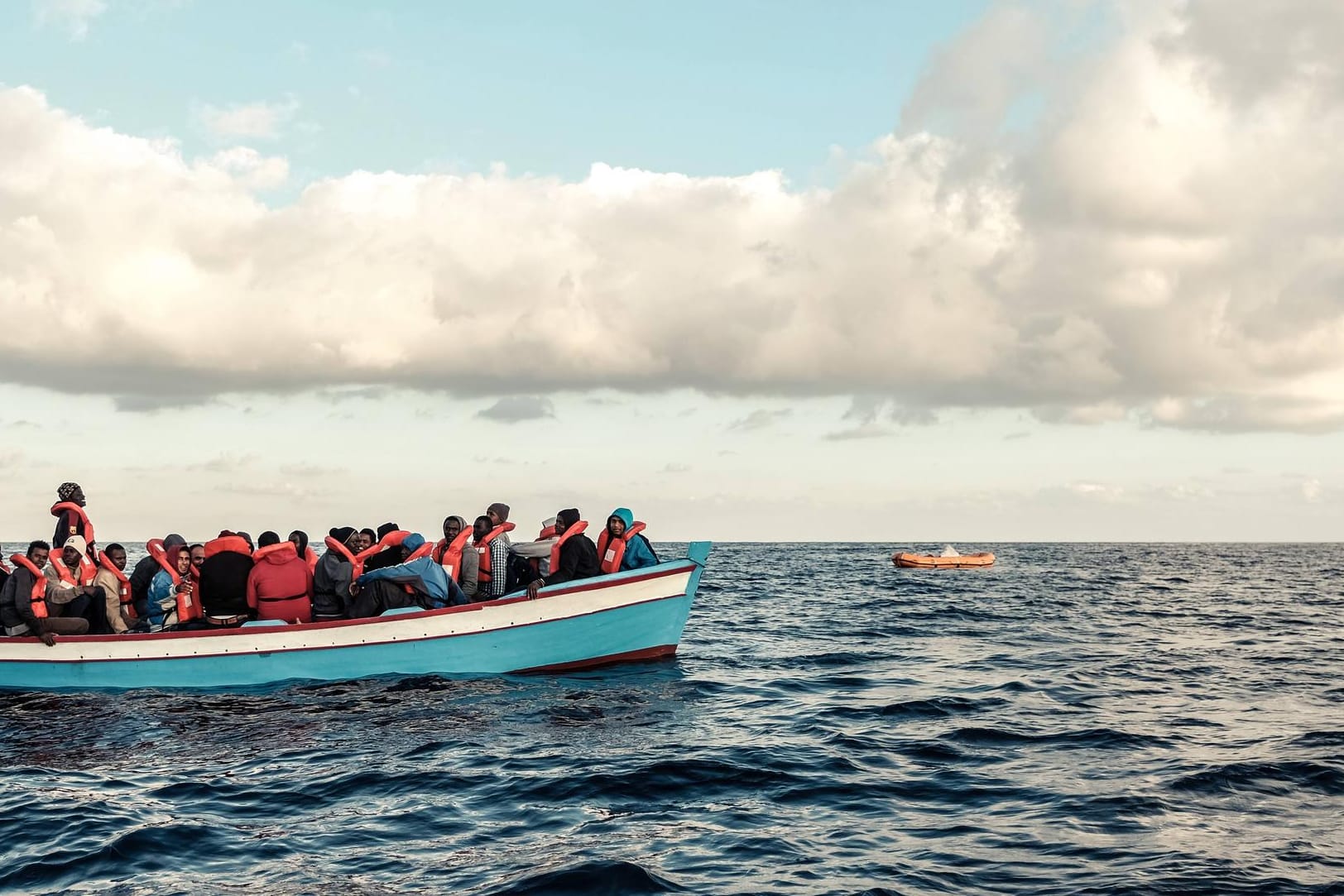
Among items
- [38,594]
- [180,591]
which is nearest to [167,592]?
[180,591]

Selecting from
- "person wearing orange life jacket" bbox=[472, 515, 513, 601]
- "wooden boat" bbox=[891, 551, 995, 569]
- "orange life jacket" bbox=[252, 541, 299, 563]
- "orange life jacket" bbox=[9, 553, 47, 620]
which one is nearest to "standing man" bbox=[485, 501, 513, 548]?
"person wearing orange life jacket" bbox=[472, 515, 513, 601]

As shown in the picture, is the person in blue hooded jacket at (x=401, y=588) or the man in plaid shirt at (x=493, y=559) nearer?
the person in blue hooded jacket at (x=401, y=588)

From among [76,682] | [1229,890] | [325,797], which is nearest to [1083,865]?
[1229,890]

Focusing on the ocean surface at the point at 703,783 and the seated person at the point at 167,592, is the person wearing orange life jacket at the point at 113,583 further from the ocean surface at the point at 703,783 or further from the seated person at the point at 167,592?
the ocean surface at the point at 703,783

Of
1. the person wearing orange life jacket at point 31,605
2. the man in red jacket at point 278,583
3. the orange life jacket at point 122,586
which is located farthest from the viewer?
the orange life jacket at point 122,586

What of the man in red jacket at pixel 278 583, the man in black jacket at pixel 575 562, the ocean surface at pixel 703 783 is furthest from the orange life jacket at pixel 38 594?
the man in black jacket at pixel 575 562

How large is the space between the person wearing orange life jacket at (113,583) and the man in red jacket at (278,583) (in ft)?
7.23

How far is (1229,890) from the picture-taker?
7188mm

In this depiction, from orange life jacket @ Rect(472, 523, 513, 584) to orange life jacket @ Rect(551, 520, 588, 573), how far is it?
1207 millimetres

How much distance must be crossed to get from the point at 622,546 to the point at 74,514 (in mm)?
9102

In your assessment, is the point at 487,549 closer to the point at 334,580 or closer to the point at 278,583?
the point at 334,580

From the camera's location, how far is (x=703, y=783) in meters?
10.5

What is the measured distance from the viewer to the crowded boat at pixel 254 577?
53.3 ft

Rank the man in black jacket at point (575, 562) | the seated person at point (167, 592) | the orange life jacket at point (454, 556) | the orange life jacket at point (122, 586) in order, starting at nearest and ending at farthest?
the seated person at point (167, 592)
the orange life jacket at point (122, 586)
the man in black jacket at point (575, 562)
the orange life jacket at point (454, 556)
